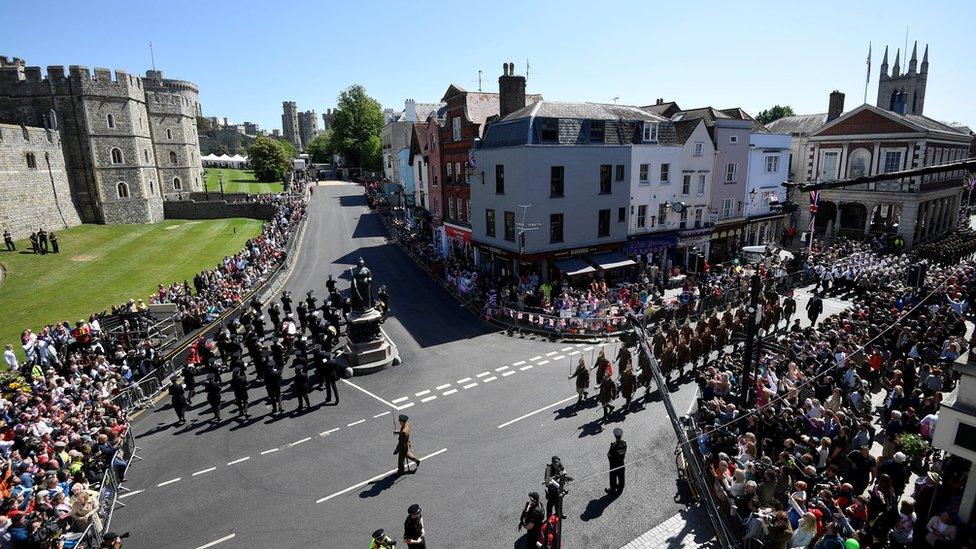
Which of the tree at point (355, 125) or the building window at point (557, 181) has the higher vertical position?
the tree at point (355, 125)

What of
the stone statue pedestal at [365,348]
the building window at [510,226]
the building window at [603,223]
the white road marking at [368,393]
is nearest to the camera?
the white road marking at [368,393]

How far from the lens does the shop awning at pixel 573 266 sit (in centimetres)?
2786

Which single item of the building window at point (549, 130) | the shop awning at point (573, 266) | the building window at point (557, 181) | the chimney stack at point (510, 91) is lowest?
the shop awning at point (573, 266)

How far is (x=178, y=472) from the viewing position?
42.0 feet

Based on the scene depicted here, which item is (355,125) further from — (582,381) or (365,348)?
(582,381)

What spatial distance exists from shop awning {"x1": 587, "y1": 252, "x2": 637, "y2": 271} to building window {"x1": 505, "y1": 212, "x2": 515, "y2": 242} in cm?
509

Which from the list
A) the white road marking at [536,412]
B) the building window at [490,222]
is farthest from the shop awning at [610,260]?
the white road marking at [536,412]

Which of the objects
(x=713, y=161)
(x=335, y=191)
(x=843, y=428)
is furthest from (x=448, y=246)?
(x=335, y=191)

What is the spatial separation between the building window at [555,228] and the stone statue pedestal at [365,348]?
12.6 m

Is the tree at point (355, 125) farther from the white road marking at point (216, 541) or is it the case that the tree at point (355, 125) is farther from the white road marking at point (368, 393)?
the white road marking at point (216, 541)

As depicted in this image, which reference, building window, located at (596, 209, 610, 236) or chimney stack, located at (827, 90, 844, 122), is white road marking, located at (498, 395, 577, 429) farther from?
chimney stack, located at (827, 90, 844, 122)

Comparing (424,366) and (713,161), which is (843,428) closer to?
(424,366)

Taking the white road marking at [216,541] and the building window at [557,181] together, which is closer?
the white road marking at [216,541]

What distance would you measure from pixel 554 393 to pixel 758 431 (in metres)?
6.66
